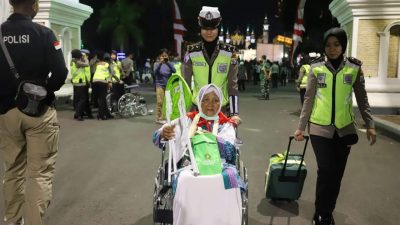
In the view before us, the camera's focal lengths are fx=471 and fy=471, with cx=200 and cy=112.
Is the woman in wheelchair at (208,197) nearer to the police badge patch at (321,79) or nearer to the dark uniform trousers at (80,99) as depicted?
the police badge patch at (321,79)

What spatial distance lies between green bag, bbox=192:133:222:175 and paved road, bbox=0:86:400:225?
1486 millimetres

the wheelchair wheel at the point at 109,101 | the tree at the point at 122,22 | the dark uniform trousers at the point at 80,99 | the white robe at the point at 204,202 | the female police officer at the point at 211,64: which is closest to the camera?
the white robe at the point at 204,202

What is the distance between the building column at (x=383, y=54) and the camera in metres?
14.5

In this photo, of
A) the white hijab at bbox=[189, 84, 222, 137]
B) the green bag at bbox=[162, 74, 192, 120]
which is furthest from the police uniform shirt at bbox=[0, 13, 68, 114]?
the white hijab at bbox=[189, 84, 222, 137]

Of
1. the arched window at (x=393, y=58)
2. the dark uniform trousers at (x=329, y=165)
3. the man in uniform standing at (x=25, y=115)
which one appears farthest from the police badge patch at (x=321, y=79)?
the arched window at (x=393, y=58)

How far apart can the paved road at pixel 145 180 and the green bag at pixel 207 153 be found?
1.49 m

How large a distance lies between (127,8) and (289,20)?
14859 millimetres

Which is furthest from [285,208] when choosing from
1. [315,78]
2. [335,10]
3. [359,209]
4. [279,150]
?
[335,10]

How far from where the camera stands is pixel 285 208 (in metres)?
5.58

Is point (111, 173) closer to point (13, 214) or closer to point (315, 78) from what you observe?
point (13, 214)

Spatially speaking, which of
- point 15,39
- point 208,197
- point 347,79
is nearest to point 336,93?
point 347,79

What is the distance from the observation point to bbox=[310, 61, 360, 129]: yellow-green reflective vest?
468 cm

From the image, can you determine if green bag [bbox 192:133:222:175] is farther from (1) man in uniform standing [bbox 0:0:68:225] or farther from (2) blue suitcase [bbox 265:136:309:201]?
(2) blue suitcase [bbox 265:136:309:201]

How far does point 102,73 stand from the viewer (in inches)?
520
